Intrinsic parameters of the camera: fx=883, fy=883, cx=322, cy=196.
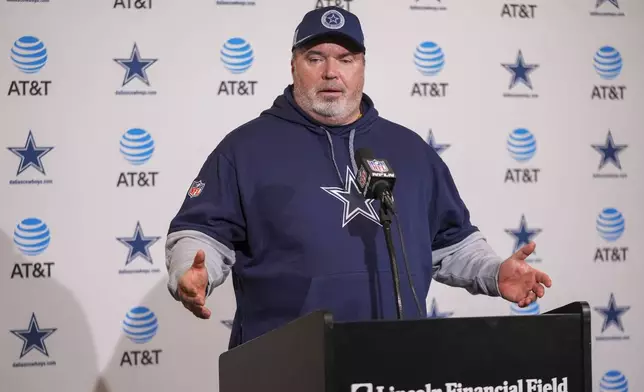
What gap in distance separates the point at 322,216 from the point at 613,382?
225 centimetres

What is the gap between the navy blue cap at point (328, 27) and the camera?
2674mm

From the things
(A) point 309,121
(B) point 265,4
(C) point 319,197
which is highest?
(B) point 265,4

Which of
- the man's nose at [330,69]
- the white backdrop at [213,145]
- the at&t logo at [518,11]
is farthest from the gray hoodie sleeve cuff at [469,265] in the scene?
the at&t logo at [518,11]

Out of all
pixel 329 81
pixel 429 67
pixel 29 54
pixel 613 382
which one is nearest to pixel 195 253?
pixel 329 81

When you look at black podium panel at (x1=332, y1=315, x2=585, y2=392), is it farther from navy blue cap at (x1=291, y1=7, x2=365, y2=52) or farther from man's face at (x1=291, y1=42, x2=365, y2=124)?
navy blue cap at (x1=291, y1=7, x2=365, y2=52)

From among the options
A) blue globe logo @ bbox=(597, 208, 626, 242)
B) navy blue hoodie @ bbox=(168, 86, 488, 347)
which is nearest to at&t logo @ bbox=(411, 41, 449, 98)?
blue globe logo @ bbox=(597, 208, 626, 242)

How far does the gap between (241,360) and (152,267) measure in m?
1.79

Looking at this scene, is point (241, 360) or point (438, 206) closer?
point (241, 360)

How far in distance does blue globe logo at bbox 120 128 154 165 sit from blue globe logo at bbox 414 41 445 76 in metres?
1.22

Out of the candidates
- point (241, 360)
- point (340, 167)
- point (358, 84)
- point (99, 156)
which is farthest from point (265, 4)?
point (241, 360)

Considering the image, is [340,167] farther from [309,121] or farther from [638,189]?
[638,189]

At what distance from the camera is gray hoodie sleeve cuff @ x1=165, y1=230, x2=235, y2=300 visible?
226cm

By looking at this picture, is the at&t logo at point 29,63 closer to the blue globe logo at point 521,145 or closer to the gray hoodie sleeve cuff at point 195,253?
the gray hoodie sleeve cuff at point 195,253

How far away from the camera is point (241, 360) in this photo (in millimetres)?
1911
